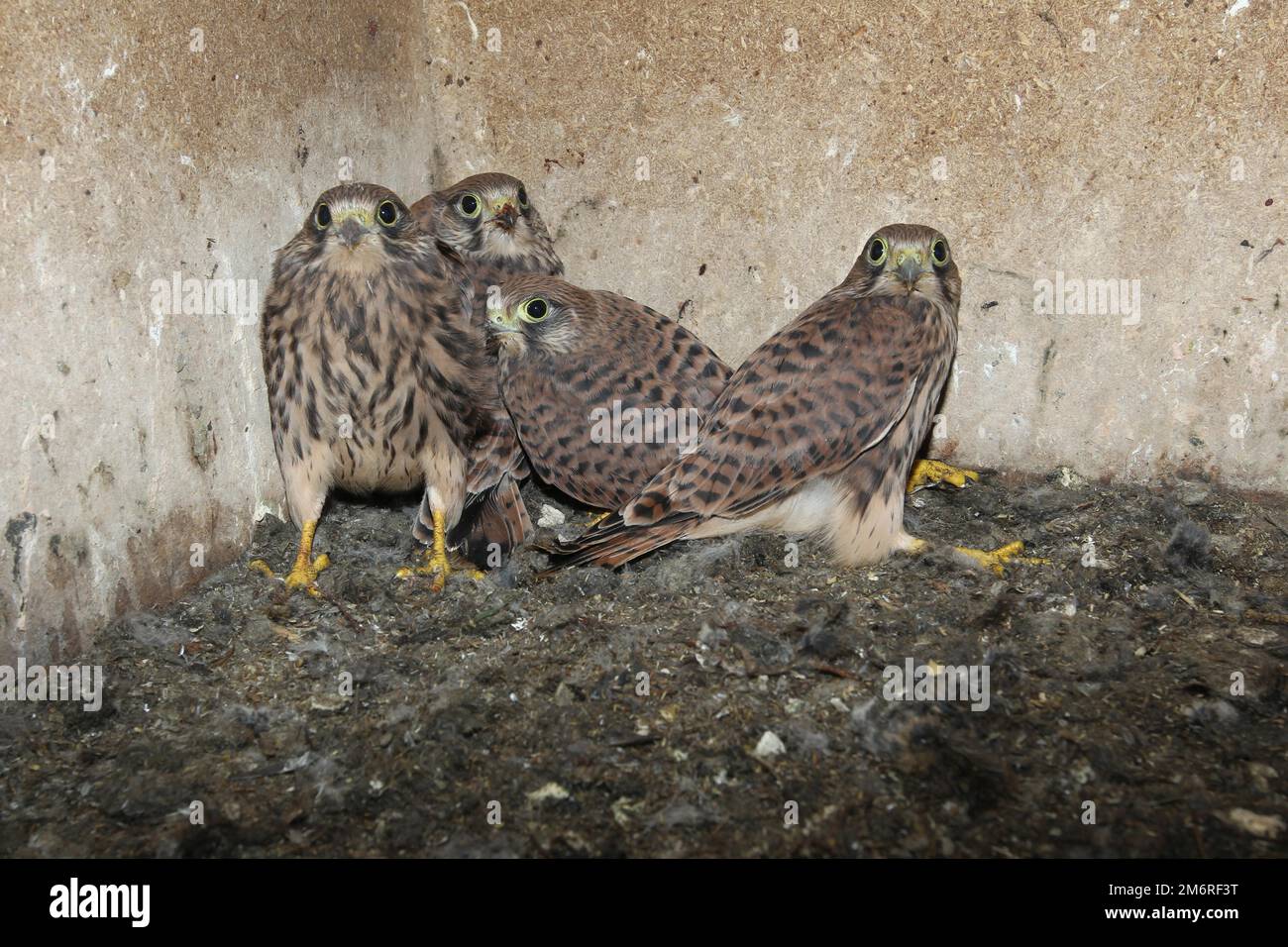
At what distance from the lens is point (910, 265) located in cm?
312

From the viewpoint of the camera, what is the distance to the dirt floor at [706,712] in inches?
85.9

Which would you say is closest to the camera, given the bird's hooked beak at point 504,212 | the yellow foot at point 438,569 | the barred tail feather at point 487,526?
the yellow foot at point 438,569

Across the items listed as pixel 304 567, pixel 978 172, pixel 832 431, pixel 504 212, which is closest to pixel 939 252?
pixel 978 172

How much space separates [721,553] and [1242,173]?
71.6 inches

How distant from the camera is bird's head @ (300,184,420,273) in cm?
304

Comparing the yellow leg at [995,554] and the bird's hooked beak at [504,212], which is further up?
the bird's hooked beak at [504,212]

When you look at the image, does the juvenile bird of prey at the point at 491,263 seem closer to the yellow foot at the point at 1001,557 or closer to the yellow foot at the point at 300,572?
the yellow foot at the point at 300,572

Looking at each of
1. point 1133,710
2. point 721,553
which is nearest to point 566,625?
point 721,553

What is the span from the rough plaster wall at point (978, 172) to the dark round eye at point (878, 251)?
335 millimetres

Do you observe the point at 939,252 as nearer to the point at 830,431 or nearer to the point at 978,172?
the point at 978,172

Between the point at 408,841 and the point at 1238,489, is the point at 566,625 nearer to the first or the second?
the point at 408,841

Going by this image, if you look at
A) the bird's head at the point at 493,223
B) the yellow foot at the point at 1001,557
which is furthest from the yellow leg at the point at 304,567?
the yellow foot at the point at 1001,557

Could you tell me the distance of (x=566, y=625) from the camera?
2885 mm

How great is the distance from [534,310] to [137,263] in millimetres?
1081
